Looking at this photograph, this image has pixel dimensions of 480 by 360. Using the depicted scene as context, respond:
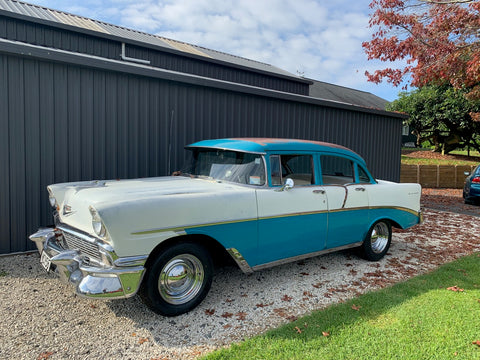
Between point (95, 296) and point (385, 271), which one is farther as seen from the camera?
point (385, 271)

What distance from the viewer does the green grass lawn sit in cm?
276

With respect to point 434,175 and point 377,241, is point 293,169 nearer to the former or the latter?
point 377,241

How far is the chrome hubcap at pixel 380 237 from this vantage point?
5275mm

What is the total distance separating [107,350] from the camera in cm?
278

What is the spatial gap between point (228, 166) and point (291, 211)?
0.96 meters

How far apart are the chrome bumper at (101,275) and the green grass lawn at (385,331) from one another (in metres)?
0.91

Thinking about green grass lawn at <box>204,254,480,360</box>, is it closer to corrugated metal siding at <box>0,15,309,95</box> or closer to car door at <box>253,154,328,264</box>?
car door at <box>253,154,328,264</box>

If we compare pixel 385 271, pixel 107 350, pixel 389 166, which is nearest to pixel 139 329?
pixel 107 350

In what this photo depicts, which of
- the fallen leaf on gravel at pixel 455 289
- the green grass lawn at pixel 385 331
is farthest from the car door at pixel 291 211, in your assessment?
the fallen leaf on gravel at pixel 455 289

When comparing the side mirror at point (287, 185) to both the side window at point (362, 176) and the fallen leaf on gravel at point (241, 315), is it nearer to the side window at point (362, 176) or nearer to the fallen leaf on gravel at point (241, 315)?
the fallen leaf on gravel at point (241, 315)

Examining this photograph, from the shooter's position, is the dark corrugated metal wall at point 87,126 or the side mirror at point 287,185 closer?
the side mirror at point 287,185

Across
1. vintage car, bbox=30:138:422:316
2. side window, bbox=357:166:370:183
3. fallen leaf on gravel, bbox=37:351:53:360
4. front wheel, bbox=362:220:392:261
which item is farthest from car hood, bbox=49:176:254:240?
front wheel, bbox=362:220:392:261

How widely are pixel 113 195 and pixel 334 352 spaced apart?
7.93 feet

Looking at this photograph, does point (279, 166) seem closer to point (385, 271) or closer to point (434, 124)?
point (385, 271)
